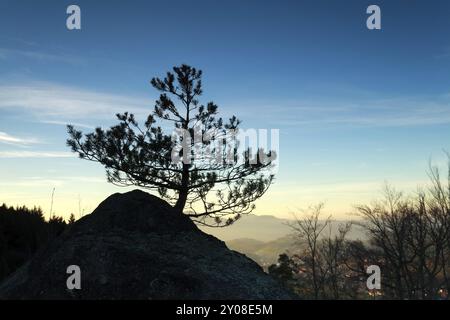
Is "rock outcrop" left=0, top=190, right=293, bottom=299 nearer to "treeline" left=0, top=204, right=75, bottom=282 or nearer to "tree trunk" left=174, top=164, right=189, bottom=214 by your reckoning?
"tree trunk" left=174, top=164, right=189, bottom=214

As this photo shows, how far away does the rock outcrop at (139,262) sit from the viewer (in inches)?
299

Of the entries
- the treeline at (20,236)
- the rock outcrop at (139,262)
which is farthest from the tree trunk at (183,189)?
the treeline at (20,236)

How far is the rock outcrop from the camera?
7.60 metres

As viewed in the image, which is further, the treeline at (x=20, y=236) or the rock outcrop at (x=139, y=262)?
the treeline at (x=20, y=236)

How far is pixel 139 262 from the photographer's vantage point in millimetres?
8125

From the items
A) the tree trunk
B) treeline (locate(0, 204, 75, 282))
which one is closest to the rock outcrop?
the tree trunk

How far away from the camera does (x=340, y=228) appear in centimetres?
3503

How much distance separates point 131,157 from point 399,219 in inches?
721

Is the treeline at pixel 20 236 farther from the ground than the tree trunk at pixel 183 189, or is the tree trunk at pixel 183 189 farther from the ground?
the tree trunk at pixel 183 189

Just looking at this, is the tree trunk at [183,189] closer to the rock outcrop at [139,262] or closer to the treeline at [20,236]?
the rock outcrop at [139,262]

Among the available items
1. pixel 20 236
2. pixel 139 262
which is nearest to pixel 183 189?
pixel 139 262
